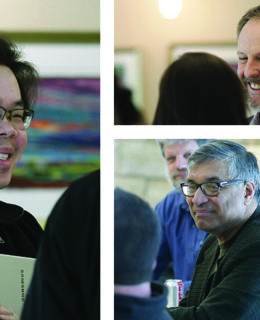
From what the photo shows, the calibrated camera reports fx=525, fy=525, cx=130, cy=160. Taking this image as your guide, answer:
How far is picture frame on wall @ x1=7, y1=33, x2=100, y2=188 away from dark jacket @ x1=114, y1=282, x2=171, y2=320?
15.8 inches

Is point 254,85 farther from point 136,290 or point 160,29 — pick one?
point 136,290

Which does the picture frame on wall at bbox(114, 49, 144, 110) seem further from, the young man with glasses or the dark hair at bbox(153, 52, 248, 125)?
the young man with glasses

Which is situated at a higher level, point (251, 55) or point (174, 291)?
point (251, 55)

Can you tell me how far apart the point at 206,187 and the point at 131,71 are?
415mm

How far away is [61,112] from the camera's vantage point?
5.37ft

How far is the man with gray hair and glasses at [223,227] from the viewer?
5.02ft

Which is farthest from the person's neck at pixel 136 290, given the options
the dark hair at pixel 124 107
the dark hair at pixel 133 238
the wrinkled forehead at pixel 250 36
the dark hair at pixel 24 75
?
the wrinkled forehead at pixel 250 36

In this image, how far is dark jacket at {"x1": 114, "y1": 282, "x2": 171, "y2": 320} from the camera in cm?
149

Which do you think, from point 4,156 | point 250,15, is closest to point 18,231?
point 4,156

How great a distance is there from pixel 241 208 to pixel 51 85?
69cm

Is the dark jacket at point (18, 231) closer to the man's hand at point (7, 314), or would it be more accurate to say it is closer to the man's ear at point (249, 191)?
the man's hand at point (7, 314)

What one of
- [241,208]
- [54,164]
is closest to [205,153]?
[241,208]

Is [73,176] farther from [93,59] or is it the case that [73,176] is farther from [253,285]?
[253,285]

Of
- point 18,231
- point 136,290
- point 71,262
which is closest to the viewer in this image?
point 71,262
